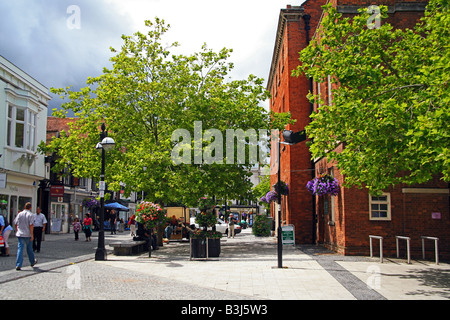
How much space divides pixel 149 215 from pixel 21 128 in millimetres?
14068

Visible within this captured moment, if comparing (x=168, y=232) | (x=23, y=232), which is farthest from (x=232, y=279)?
(x=168, y=232)

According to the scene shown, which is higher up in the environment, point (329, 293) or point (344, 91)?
point (344, 91)

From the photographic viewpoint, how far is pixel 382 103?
35.3 feet

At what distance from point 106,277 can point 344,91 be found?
8.05 meters

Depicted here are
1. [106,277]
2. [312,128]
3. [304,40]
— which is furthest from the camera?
[304,40]

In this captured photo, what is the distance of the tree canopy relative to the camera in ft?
71.2

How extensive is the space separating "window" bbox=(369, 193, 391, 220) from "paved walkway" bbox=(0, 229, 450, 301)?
188 centimetres

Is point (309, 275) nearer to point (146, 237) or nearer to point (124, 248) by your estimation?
point (124, 248)

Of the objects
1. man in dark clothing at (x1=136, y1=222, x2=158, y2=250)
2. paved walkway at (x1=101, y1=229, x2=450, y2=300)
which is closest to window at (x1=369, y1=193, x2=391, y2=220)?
paved walkway at (x1=101, y1=229, x2=450, y2=300)

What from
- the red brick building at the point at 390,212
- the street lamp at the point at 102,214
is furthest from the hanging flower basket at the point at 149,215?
the red brick building at the point at 390,212
